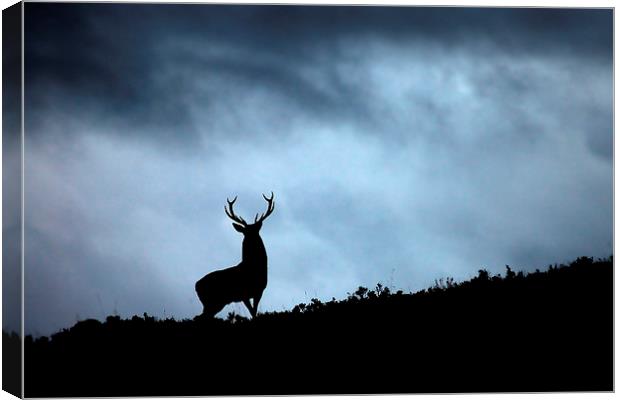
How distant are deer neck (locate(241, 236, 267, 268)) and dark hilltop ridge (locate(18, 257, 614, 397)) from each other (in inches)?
32.1

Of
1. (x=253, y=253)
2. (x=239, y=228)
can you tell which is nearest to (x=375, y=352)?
(x=253, y=253)

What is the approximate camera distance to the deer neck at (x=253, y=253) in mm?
11047

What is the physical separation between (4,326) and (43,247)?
80cm

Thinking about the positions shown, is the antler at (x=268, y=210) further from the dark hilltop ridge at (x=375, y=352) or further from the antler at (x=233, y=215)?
the dark hilltop ridge at (x=375, y=352)

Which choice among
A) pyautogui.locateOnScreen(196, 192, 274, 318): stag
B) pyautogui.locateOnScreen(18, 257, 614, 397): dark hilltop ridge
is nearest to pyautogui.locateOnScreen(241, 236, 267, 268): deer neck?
pyautogui.locateOnScreen(196, 192, 274, 318): stag

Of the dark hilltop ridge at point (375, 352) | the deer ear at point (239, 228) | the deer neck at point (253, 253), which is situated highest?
the deer ear at point (239, 228)

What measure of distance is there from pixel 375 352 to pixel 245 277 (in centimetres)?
182

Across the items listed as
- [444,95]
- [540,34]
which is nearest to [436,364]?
[444,95]

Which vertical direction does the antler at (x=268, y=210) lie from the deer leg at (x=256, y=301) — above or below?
above

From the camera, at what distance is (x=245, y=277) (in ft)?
36.3

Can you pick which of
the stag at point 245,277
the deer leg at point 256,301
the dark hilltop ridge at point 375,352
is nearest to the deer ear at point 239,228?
the stag at point 245,277

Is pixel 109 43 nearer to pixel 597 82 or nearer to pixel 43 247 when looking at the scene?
pixel 43 247

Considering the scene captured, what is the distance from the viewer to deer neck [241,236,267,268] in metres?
11.0

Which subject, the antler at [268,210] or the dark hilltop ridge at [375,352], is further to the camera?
the antler at [268,210]
